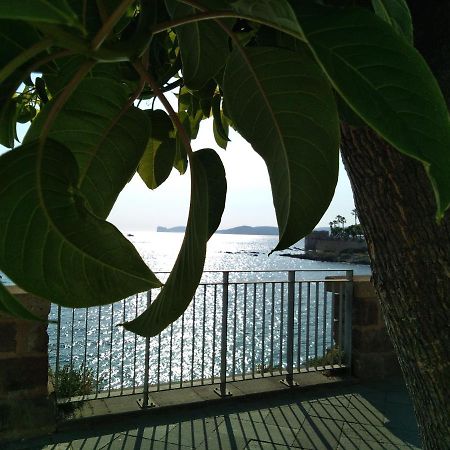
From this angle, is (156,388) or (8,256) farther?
(156,388)

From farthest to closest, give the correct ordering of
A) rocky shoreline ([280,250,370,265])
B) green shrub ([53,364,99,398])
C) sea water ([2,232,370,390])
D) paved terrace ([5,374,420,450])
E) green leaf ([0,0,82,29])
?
rocky shoreline ([280,250,370,265])
sea water ([2,232,370,390])
green shrub ([53,364,99,398])
paved terrace ([5,374,420,450])
green leaf ([0,0,82,29])

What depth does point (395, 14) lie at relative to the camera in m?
0.33

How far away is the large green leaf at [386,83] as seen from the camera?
0.79 feet

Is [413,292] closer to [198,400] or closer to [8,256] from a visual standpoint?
[8,256]

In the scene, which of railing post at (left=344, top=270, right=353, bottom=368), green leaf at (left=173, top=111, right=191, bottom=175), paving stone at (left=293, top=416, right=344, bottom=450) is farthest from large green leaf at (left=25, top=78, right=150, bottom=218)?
railing post at (left=344, top=270, right=353, bottom=368)

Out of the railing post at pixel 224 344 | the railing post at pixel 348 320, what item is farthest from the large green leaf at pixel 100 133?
the railing post at pixel 348 320

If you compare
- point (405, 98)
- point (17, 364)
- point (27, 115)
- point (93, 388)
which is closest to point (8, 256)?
point (405, 98)

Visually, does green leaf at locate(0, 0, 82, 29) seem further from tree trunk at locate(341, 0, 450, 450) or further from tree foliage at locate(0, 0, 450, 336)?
tree trunk at locate(341, 0, 450, 450)

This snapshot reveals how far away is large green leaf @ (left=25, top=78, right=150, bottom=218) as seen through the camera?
48 centimetres

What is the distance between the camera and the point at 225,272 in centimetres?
428

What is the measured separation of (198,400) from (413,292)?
339 centimetres

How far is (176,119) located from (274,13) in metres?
0.27

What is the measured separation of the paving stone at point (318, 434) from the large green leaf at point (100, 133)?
3.24m

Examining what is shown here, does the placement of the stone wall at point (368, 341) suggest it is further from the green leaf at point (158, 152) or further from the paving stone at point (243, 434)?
the green leaf at point (158, 152)
